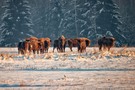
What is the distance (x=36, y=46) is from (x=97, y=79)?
59.2 feet

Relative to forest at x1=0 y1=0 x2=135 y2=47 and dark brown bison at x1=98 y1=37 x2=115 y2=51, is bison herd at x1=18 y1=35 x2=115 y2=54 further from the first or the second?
forest at x1=0 y1=0 x2=135 y2=47

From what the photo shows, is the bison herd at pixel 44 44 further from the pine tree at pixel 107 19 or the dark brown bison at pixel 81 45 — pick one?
the pine tree at pixel 107 19

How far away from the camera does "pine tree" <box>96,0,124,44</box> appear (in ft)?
181

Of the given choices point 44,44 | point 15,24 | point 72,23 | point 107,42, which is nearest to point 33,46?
point 44,44

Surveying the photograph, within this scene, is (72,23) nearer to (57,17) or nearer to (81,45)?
(57,17)

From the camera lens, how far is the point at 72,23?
205 feet

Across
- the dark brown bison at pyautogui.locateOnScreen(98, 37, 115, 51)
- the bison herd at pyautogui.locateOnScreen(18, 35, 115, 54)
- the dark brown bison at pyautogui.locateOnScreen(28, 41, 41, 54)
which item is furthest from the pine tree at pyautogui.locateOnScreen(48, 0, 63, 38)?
the dark brown bison at pyautogui.locateOnScreen(28, 41, 41, 54)

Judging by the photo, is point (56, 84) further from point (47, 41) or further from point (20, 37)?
point (20, 37)

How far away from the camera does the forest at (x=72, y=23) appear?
55719 mm

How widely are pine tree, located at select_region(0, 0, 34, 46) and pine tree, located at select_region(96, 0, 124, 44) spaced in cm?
1263

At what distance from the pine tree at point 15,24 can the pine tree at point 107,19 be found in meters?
12.6

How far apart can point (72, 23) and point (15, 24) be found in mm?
9904

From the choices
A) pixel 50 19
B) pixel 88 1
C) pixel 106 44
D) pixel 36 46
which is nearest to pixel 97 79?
pixel 36 46

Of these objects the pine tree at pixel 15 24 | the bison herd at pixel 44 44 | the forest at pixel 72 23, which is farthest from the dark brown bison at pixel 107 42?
the pine tree at pixel 15 24
